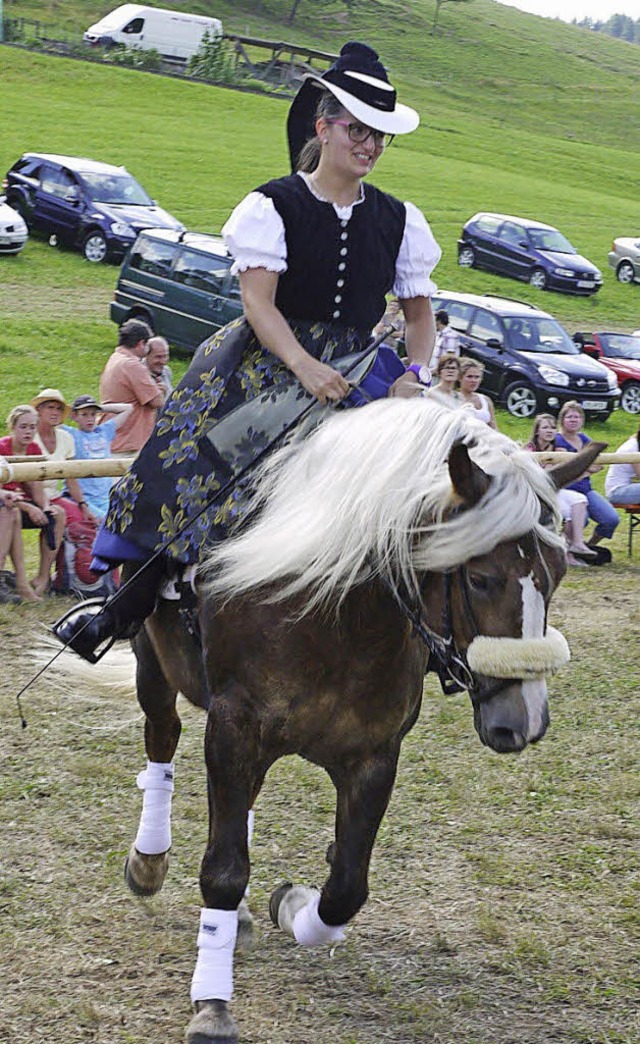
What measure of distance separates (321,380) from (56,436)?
6.02m

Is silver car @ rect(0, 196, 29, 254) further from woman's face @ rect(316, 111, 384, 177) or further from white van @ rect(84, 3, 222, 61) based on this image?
white van @ rect(84, 3, 222, 61)

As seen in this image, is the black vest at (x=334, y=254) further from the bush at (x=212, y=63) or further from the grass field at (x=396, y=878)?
the bush at (x=212, y=63)

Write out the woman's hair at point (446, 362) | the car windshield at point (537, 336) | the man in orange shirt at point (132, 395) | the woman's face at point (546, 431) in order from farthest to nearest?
the car windshield at point (537, 336) → the woman's face at point (546, 431) → the woman's hair at point (446, 362) → the man in orange shirt at point (132, 395)

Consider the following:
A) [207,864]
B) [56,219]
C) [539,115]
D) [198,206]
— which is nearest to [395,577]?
[207,864]

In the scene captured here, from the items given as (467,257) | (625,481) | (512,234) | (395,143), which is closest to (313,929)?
(625,481)

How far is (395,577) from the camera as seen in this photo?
11.5ft

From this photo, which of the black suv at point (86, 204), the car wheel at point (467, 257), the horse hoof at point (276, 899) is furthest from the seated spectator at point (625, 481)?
the car wheel at point (467, 257)

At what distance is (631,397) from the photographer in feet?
70.4

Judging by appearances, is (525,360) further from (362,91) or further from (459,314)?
(362,91)

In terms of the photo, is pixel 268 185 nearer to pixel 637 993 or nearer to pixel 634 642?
pixel 637 993

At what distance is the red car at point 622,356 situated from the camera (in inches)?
844

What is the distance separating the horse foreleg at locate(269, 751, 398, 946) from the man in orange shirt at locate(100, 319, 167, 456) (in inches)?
241

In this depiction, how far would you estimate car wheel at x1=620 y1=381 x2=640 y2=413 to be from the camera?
21406 mm

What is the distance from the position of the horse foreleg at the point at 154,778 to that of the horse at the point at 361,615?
2.63ft
